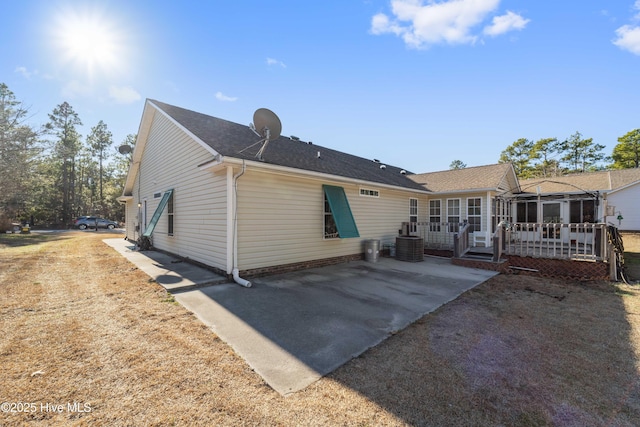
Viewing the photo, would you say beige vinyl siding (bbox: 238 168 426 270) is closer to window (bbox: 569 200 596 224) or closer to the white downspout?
the white downspout

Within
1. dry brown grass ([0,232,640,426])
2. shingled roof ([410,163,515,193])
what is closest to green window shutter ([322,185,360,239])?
dry brown grass ([0,232,640,426])

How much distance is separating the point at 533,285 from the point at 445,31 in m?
7.94

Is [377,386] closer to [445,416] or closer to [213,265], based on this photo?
[445,416]

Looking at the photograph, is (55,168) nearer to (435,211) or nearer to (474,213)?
(435,211)

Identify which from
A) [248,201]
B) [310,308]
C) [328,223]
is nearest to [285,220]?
[248,201]

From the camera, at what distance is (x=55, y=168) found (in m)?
37.4

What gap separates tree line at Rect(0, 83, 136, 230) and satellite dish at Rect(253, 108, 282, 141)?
21134 millimetres

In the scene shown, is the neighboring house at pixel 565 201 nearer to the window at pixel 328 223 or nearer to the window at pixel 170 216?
the window at pixel 328 223

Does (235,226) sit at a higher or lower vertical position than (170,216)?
lower

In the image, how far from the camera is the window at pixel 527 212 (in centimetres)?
1465

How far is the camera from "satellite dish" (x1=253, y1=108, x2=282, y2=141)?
273 inches

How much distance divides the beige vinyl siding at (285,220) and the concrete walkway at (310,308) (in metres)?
0.64

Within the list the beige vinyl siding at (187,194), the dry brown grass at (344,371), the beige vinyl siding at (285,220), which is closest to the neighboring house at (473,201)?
the beige vinyl siding at (285,220)

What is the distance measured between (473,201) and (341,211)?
→ 711 centimetres
